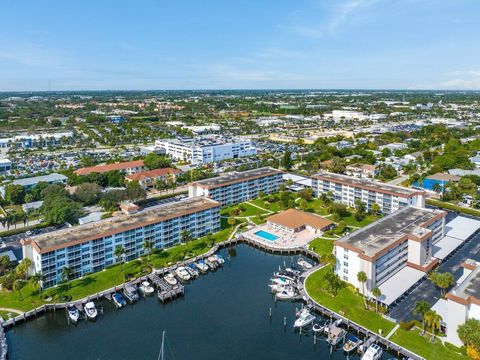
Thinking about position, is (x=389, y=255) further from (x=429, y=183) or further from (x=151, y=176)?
(x=151, y=176)

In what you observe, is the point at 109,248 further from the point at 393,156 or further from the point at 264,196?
the point at 393,156

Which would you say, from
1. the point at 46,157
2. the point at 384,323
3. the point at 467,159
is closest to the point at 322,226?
the point at 384,323

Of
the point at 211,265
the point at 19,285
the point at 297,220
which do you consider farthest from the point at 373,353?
the point at 19,285

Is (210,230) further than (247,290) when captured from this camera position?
Yes

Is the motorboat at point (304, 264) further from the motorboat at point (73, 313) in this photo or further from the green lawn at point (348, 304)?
the motorboat at point (73, 313)

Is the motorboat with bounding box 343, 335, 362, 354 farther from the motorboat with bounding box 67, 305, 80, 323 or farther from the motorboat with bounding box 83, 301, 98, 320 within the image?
the motorboat with bounding box 67, 305, 80, 323

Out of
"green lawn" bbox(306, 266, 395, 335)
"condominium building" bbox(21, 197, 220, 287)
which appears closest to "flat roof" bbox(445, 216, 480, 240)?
"green lawn" bbox(306, 266, 395, 335)

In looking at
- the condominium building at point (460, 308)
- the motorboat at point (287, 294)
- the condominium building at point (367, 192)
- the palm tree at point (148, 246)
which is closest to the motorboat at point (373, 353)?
the condominium building at point (460, 308)
